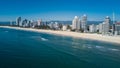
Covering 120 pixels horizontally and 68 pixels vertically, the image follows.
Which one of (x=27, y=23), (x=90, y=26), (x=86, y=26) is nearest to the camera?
(x=90, y=26)

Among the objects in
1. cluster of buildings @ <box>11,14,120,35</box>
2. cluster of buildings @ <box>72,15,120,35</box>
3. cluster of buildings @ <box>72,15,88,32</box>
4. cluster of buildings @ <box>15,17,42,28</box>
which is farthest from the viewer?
cluster of buildings @ <box>15,17,42,28</box>

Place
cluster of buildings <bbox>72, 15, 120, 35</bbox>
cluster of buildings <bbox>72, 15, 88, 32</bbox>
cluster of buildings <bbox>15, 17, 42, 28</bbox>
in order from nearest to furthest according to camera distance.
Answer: cluster of buildings <bbox>72, 15, 120, 35</bbox>
cluster of buildings <bbox>72, 15, 88, 32</bbox>
cluster of buildings <bbox>15, 17, 42, 28</bbox>

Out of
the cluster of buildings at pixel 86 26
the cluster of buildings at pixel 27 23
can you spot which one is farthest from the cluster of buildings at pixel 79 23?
the cluster of buildings at pixel 27 23

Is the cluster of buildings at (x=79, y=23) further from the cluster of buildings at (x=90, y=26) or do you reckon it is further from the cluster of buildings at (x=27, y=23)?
the cluster of buildings at (x=27, y=23)

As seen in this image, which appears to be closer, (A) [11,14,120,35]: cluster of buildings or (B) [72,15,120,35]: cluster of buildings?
(A) [11,14,120,35]: cluster of buildings

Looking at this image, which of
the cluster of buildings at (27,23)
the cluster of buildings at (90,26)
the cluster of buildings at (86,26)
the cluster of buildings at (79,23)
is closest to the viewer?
the cluster of buildings at (86,26)

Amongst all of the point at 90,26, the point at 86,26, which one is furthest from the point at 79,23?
the point at 90,26

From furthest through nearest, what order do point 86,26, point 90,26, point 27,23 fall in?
point 27,23, point 86,26, point 90,26

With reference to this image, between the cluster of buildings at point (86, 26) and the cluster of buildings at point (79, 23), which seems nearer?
the cluster of buildings at point (86, 26)

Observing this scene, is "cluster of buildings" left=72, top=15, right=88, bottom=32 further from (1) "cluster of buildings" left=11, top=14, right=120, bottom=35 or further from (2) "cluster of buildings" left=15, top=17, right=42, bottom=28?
(2) "cluster of buildings" left=15, top=17, right=42, bottom=28

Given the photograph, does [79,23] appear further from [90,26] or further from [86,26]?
[90,26]

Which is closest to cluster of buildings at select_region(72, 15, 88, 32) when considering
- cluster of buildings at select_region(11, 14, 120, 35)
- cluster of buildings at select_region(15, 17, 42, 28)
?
cluster of buildings at select_region(11, 14, 120, 35)

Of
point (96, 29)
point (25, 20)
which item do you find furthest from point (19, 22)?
point (96, 29)
